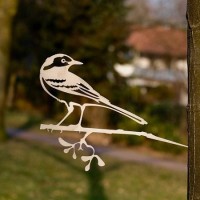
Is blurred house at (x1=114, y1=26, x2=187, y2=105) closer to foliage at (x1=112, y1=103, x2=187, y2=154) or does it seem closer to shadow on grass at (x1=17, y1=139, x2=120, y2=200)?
foliage at (x1=112, y1=103, x2=187, y2=154)

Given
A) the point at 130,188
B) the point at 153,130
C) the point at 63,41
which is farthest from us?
the point at 63,41

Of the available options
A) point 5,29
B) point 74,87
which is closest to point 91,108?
point 5,29

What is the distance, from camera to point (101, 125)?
23203 millimetres

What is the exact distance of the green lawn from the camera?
31.6 ft

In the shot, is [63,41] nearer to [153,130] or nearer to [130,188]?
[153,130]

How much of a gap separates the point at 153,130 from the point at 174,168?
3.86m

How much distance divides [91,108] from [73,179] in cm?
1257

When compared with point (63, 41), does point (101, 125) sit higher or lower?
lower

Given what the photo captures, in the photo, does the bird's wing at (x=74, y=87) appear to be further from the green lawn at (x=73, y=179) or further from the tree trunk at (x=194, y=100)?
the green lawn at (x=73, y=179)

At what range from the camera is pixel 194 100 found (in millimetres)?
3951

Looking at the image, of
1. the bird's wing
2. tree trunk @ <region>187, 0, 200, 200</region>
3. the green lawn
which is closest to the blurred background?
the green lawn

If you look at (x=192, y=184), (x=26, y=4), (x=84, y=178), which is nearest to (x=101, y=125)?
(x=26, y=4)

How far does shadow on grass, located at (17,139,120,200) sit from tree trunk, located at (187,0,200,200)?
216 inches

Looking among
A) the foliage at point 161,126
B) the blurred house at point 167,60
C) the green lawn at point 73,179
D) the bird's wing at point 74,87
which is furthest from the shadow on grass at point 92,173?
the blurred house at point 167,60
